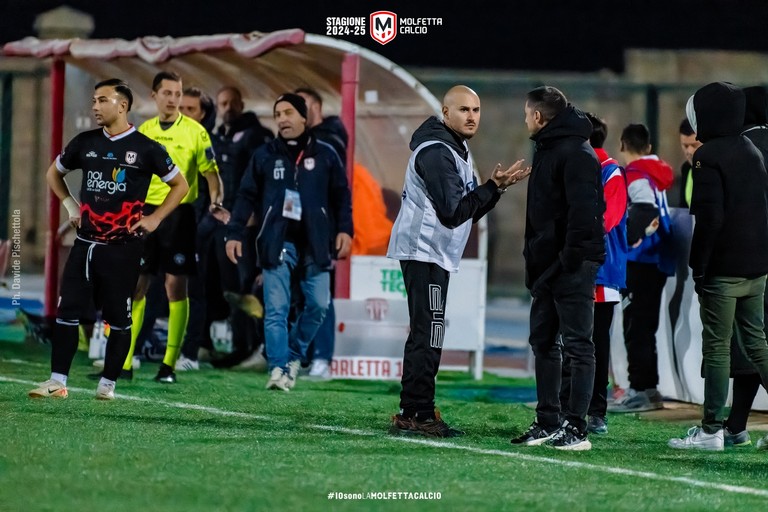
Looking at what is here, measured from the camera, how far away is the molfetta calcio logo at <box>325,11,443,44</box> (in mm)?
10688

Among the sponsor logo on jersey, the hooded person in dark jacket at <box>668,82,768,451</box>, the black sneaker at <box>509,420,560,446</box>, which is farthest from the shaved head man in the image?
the sponsor logo on jersey

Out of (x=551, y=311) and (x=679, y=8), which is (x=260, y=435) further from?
(x=679, y=8)

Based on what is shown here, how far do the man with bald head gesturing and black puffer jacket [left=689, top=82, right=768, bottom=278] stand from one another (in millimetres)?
850

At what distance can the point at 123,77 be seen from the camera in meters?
11.2

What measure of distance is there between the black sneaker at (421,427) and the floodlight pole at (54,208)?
4.61 metres

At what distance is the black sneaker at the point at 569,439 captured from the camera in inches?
256

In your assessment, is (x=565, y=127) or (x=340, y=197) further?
Result: (x=340, y=197)

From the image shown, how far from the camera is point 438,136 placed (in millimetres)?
6754

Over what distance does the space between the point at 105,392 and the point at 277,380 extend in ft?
4.40

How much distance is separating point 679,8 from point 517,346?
4.96m

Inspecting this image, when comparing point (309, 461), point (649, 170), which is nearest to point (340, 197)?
point (649, 170)

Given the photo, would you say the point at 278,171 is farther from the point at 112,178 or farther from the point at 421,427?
the point at 421,427

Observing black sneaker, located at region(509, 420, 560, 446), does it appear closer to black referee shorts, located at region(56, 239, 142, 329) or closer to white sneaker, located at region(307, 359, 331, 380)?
black referee shorts, located at region(56, 239, 142, 329)

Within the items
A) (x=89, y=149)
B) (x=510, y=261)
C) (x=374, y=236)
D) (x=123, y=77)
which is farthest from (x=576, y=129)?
(x=510, y=261)
